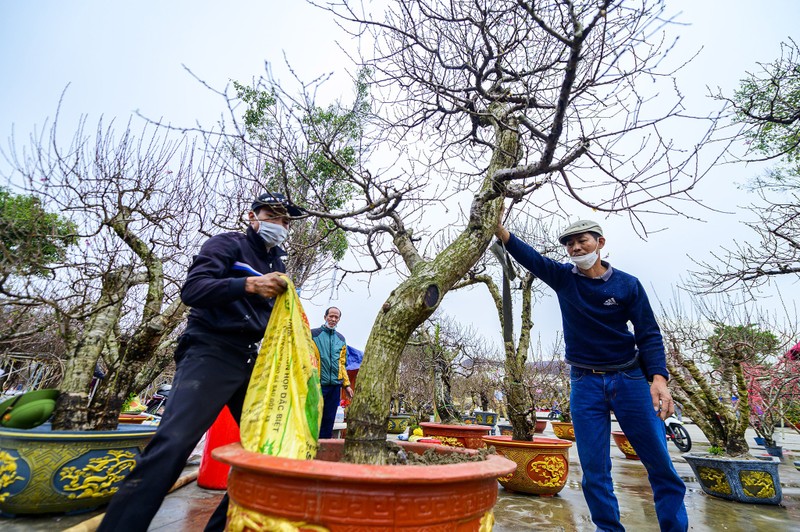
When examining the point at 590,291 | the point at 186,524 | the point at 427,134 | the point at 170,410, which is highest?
the point at 427,134

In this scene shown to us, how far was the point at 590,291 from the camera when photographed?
8.11 feet

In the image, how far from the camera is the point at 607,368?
2.34 m

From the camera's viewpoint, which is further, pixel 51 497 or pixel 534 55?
pixel 534 55

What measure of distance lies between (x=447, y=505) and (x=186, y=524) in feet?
7.33

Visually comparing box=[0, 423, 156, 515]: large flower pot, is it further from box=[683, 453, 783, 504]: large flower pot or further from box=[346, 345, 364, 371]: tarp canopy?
box=[683, 453, 783, 504]: large flower pot

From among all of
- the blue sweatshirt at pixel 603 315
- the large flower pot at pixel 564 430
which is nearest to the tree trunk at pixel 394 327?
the blue sweatshirt at pixel 603 315

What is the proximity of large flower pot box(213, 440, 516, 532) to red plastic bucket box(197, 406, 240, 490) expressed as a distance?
8.20ft

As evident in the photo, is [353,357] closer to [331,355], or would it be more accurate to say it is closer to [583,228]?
[331,355]

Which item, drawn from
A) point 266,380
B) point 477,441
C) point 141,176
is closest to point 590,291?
point 266,380

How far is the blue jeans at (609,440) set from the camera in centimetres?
211

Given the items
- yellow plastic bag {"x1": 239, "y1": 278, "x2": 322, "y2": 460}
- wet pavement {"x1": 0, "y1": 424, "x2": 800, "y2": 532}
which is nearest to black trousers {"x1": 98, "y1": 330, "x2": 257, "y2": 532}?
yellow plastic bag {"x1": 239, "y1": 278, "x2": 322, "y2": 460}

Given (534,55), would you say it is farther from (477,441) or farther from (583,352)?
(477,441)

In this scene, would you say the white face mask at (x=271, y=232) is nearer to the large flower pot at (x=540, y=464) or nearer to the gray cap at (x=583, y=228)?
the gray cap at (x=583, y=228)

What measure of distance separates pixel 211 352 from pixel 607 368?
2120mm
